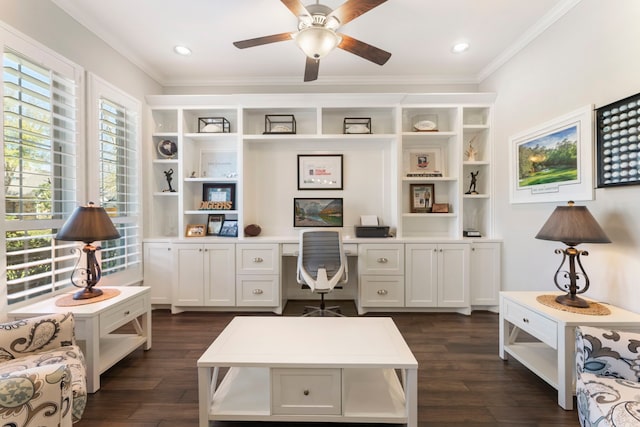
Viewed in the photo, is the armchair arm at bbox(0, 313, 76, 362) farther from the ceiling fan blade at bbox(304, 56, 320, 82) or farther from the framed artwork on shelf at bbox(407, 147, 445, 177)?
the framed artwork on shelf at bbox(407, 147, 445, 177)

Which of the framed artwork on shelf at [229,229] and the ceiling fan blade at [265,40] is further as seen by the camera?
the framed artwork on shelf at [229,229]

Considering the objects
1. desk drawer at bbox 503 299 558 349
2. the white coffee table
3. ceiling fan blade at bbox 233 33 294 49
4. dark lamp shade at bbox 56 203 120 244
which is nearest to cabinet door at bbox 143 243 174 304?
dark lamp shade at bbox 56 203 120 244

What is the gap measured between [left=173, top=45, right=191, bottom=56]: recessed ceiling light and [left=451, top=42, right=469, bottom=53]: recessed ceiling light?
108 inches

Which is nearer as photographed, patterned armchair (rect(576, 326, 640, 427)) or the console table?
patterned armchair (rect(576, 326, 640, 427))

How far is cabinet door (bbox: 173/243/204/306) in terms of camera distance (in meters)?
3.37

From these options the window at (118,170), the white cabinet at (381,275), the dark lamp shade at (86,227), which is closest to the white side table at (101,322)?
the dark lamp shade at (86,227)

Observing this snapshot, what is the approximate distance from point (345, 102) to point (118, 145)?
2.48 meters

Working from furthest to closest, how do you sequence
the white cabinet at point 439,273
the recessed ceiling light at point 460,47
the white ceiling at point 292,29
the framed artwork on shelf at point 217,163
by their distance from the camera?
the framed artwork on shelf at point 217,163 → the white cabinet at point 439,273 → the recessed ceiling light at point 460,47 → the white ceiling at point 292,29

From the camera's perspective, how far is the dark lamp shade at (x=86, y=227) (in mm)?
2016

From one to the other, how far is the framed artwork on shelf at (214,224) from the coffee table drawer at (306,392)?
2.52 meters

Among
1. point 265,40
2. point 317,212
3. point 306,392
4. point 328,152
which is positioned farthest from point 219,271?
point 265,40

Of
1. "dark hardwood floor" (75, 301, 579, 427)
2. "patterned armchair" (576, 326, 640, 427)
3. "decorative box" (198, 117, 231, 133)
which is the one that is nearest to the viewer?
"patterned armchair" (576, 326, 640, 427)

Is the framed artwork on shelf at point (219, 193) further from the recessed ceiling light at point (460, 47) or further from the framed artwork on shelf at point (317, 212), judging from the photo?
the recessed ceiling light at point (460, 47)

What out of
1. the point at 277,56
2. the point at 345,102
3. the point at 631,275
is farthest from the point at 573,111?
the point at 277,56
